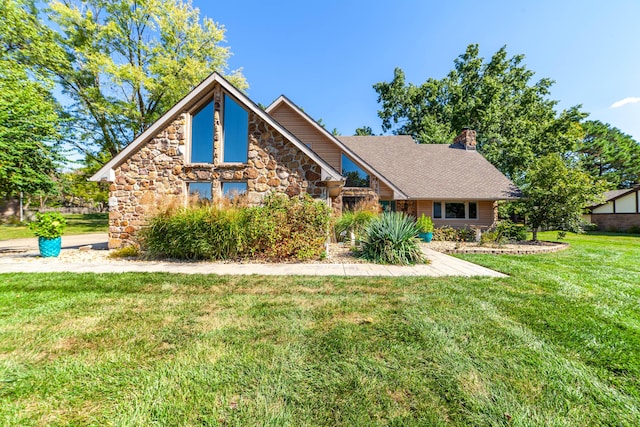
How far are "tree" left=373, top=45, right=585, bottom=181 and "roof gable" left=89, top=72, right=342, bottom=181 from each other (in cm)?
1820

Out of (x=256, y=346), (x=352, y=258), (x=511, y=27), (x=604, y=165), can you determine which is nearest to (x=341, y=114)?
(x=511, y=27)

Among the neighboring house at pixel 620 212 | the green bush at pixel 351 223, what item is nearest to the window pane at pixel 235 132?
the green bush at pixel 351 223

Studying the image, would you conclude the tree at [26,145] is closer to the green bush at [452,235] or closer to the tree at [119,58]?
the tree at [119,58]

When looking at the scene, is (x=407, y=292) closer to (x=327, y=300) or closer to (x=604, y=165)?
(x=327, y=300)

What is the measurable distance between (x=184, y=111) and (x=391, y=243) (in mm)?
7705

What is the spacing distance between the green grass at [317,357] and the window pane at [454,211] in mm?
10646

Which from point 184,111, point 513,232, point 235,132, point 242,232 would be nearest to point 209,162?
point 235,132

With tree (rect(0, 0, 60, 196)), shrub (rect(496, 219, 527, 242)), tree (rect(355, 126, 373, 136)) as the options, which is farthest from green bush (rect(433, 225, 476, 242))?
tree (rect(355, 126, 373, 136))

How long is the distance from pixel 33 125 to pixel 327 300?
1077 cm

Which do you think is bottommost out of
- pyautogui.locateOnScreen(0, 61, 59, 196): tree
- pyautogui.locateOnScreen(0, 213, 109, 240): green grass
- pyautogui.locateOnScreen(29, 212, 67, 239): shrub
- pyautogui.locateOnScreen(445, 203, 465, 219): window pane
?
pyautogui.locateOnScreen(0, 213, 109, 240): green grass

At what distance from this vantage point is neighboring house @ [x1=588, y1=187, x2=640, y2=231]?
20.3 m

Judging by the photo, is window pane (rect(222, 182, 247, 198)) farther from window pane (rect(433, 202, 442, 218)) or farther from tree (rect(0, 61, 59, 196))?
window pane (rect(433, 202, 442, 218))

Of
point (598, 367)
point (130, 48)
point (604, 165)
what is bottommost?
point (598, 367)

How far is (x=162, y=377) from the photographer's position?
76.5 inches
